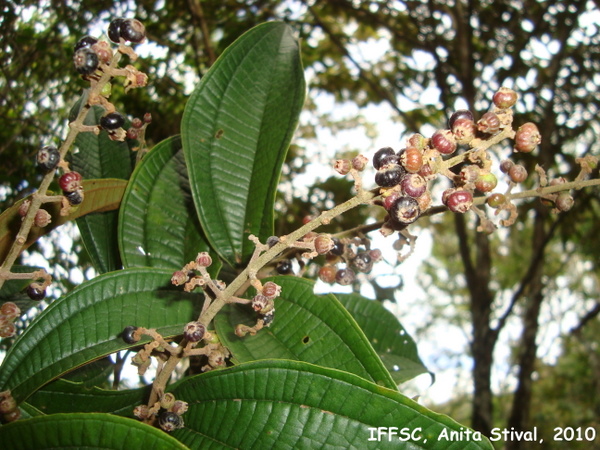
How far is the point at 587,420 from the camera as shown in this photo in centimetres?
575

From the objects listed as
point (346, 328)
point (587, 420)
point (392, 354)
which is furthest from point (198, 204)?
point (587, 420)

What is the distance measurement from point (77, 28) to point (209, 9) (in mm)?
888

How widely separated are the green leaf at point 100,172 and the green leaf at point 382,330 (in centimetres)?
50

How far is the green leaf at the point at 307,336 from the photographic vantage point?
0.72 metres

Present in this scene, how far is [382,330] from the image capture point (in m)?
1.13

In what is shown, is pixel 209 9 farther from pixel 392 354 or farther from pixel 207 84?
pixel 392 354

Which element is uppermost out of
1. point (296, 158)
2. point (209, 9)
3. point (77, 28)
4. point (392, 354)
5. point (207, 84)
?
point (209, 9)

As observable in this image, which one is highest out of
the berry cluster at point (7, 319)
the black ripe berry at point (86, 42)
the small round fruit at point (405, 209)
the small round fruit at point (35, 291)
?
the black ripe berry at point (86, 42)

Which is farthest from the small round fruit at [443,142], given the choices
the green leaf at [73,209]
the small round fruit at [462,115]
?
the green leaf at [73,209]

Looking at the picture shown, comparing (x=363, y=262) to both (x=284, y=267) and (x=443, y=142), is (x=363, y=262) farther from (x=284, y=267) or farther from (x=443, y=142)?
(x=443, y=142)

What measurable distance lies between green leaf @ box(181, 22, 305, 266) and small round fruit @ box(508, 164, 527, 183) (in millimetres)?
378

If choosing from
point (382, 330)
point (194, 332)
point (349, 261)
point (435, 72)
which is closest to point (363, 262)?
point (349, 261)

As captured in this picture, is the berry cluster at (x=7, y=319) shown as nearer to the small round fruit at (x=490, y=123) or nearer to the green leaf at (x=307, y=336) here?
the green leaf at (x=307, y=336)

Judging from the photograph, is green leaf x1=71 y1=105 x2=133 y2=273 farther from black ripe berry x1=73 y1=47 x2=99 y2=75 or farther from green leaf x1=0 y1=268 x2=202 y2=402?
black ripe berry x1=73 y1=47 x2=99 y2=75
